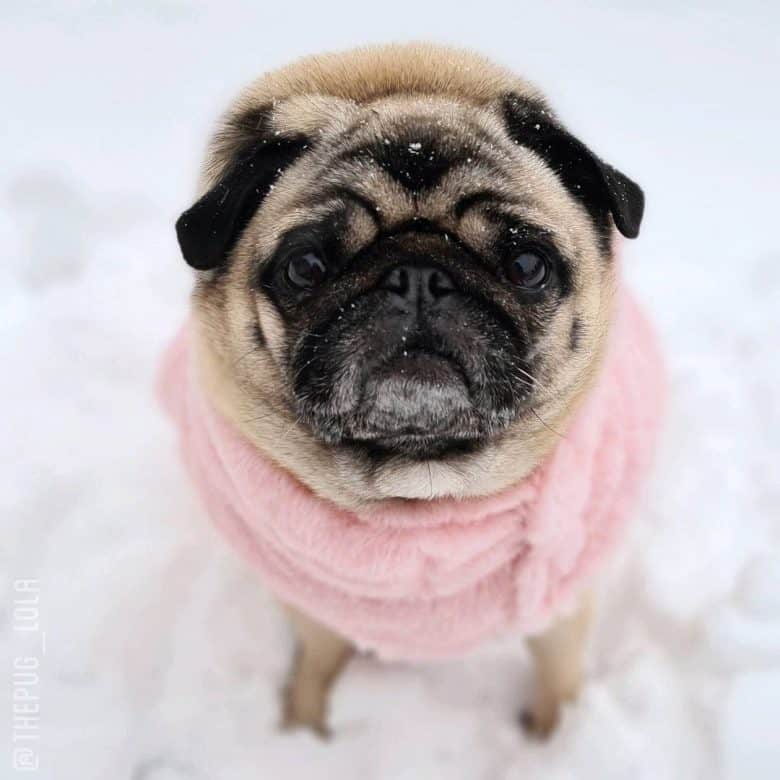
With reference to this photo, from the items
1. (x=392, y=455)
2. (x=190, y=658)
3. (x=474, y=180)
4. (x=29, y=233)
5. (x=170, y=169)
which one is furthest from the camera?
(x=170, y=169)

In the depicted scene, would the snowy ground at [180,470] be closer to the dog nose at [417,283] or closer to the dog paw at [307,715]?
the dog paw at [307,715]

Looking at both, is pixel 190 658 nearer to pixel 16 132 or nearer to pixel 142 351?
pixel 142 351

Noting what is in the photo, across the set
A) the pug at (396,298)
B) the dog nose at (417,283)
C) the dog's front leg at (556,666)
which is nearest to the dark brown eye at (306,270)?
the pug at (396,298)

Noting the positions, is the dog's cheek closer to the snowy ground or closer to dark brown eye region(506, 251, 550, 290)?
dark brown eye region(506, 251, 550, 290)

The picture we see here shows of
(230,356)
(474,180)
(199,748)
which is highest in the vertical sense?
(474,180)

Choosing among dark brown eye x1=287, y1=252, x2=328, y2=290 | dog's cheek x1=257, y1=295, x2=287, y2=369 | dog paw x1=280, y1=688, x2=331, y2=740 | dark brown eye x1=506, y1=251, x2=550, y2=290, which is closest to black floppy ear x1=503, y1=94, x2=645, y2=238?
dark brown eye x1=506, y1=251, x2=550, y2=290

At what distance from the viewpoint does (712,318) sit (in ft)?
12.3

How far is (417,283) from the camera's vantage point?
1.86 m

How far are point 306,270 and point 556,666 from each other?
1595 mm

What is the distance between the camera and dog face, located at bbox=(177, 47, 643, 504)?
1.89 metres

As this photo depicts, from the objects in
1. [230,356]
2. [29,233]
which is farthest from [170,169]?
[230,356]

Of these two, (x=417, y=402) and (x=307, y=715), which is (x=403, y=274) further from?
(x=307, y=715)

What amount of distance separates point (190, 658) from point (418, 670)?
81 cm

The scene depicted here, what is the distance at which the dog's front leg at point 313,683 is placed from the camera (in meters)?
2.85
